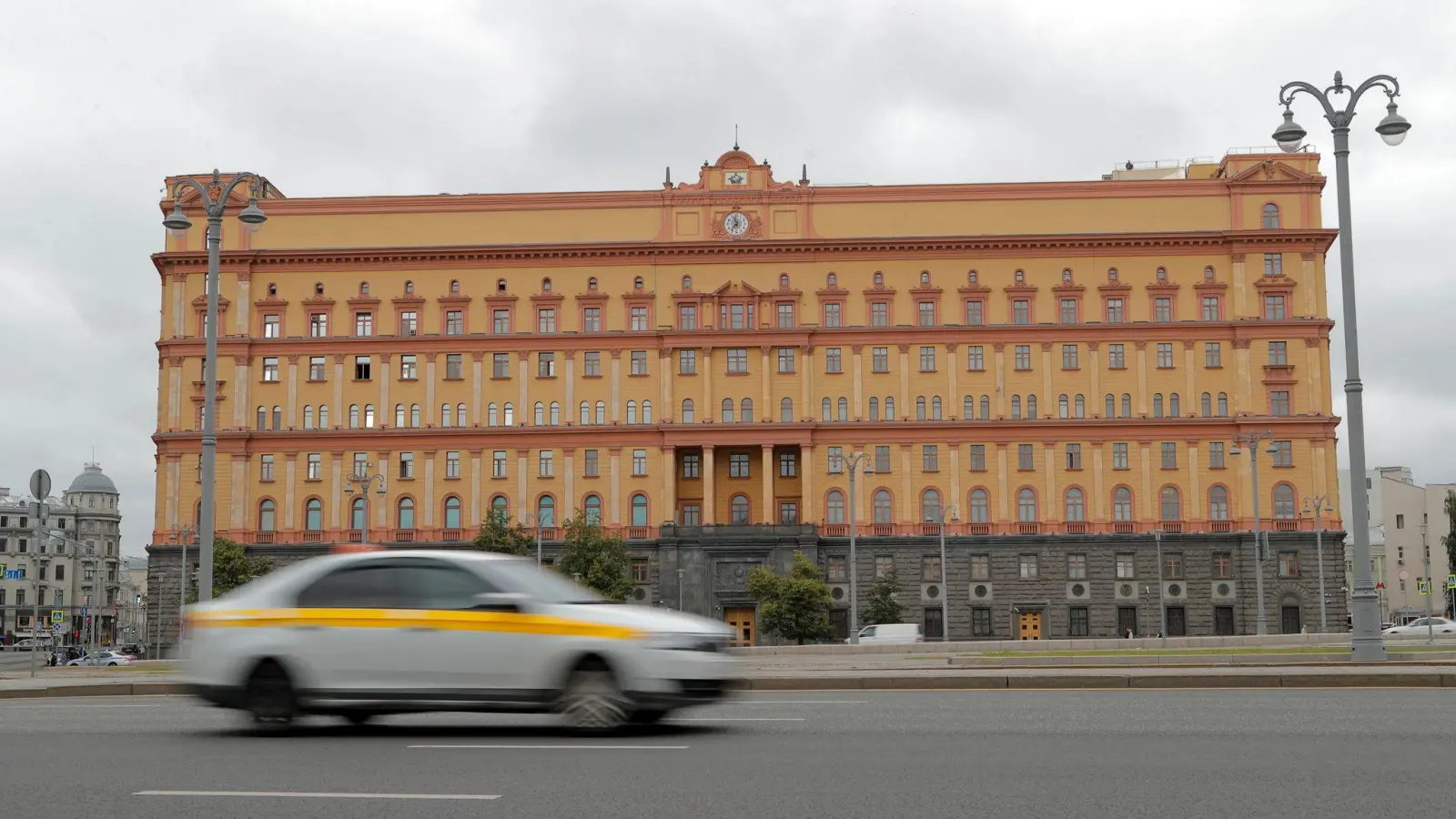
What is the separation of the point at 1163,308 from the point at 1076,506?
1199 cm

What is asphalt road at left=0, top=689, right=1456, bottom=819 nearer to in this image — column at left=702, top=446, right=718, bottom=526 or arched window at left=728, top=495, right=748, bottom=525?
column at left=702, top=446, right=718, bottom=526

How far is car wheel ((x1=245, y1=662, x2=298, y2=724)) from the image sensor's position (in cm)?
1444

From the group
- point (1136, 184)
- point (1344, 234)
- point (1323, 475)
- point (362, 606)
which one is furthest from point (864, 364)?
point (362, 606)

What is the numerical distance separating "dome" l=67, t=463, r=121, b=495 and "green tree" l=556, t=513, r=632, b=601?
116 meters

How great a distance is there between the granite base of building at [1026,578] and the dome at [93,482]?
103 m

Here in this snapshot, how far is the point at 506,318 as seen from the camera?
87000mm

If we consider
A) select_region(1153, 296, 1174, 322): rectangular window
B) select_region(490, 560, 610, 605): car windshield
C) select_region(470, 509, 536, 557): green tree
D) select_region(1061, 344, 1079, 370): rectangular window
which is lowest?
select_region(490, 560, 610, 605): car windshield

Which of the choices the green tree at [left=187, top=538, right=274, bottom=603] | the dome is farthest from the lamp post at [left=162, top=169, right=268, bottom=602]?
the dome

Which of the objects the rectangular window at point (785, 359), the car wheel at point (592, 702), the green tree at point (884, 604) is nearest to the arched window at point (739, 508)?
the rectangular window at point (785, 359)

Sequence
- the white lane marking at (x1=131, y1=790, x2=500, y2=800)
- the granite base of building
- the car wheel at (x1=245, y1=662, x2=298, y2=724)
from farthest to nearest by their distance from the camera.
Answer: the granite base of building, the car wheel at (x1=245, y1=662, x2=298, y2=724), the white lane marking at (x1=131, y1=790, x2=500, y2=800)

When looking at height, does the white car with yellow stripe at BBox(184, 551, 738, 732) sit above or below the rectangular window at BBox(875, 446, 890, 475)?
below

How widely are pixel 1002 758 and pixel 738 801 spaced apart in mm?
2659

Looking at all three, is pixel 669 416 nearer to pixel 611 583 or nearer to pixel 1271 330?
pixel 611 583

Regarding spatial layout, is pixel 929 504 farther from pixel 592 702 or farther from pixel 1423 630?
pixel 592 702
